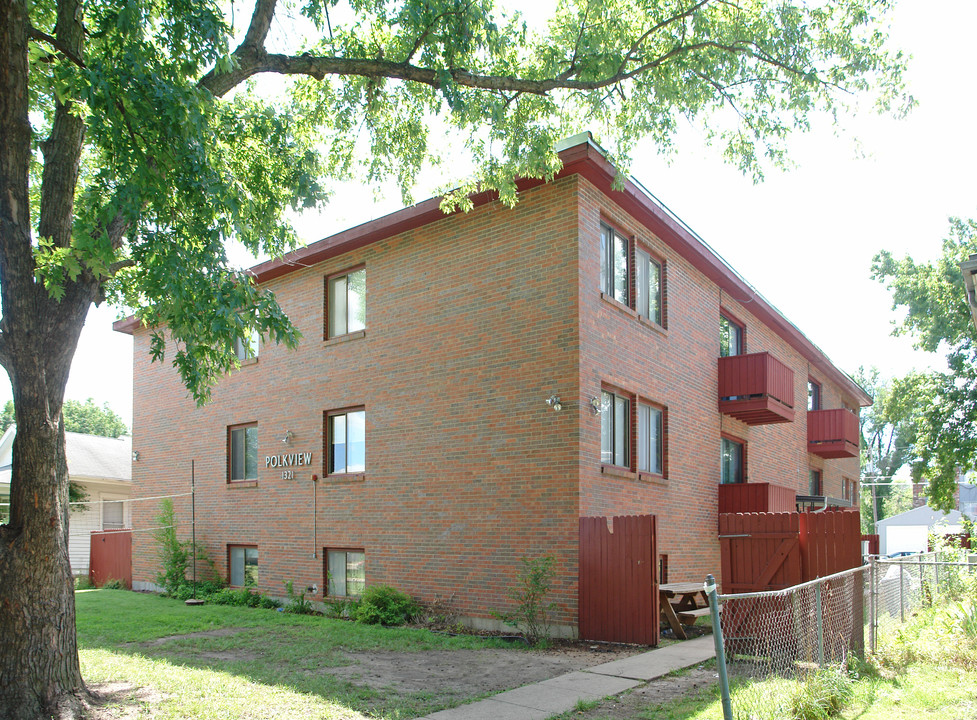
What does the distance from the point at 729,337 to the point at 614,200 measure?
708cm

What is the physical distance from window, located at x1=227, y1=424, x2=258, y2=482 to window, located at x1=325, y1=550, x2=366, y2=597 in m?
3.30

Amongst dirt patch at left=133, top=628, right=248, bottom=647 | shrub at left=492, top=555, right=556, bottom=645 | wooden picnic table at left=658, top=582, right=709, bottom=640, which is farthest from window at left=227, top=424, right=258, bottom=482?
wooden picnic table at left=658, top=582, right=709, bottom=640

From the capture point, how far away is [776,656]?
8.30 m

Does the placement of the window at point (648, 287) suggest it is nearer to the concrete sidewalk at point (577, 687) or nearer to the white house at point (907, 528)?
the concrete sidewalk at point (577, 687)

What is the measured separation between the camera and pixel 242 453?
63.3ft

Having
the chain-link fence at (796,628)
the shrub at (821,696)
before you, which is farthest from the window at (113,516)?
the shrub at (821,696)

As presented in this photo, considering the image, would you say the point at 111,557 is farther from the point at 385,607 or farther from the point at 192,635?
the point at 385,607

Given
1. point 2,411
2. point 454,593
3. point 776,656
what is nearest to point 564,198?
point 454,593

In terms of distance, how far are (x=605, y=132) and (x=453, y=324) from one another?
4321 mm

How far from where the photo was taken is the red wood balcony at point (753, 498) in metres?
16.9

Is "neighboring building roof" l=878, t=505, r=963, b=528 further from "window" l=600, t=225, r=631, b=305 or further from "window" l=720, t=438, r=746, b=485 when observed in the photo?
"window" l=600, t=225, r=631, b=305

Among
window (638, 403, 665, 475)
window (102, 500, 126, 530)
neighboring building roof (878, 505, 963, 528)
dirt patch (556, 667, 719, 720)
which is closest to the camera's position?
dirt patch (556, 667, 719, 720)

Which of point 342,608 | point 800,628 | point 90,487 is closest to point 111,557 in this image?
point 90,487

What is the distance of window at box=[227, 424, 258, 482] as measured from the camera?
1891 centimetres
